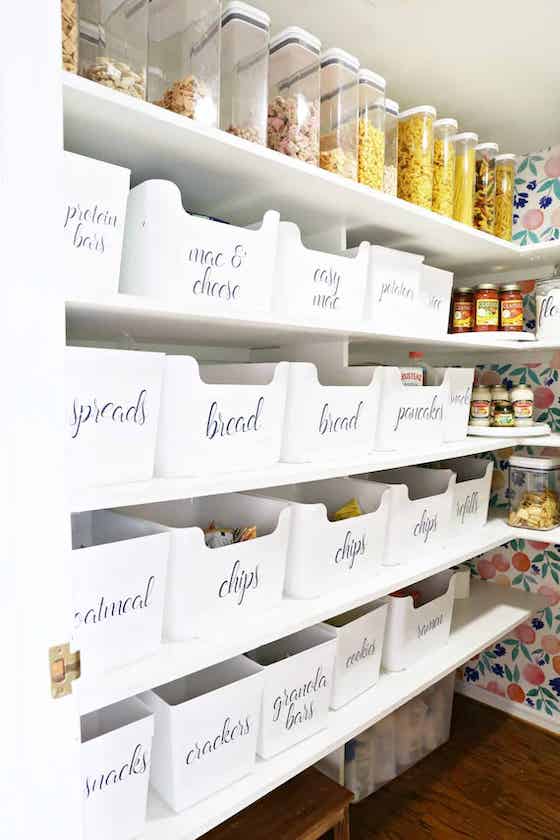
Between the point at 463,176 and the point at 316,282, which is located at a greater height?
the point at 463,176

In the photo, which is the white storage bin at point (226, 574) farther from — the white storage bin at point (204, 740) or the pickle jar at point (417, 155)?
the pickle jar at point (417, 155)

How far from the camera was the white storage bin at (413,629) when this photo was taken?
5.67ft

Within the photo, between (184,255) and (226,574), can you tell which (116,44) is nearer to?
(184,255)

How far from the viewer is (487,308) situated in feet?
6.66

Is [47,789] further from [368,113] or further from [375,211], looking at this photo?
[368,113]

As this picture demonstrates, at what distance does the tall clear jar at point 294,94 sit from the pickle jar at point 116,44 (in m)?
0.33

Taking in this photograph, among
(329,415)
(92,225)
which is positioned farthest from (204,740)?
(92,225)

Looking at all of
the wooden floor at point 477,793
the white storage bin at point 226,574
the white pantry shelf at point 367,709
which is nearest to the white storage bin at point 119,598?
the white storage bin at point 226,574

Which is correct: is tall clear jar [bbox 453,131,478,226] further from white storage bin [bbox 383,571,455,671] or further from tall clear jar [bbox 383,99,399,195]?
white storage bin [bbox 383,571,455,671]

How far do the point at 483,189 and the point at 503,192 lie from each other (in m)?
0.12

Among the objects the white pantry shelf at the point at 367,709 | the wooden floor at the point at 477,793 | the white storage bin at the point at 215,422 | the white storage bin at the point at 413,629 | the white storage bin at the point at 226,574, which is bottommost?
the wooden floor at the point at 477,793

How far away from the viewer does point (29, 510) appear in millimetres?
729

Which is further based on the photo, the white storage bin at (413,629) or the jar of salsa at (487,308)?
the jar of salsa at (487,308)

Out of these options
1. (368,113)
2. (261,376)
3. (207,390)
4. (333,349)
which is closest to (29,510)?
(207,390)
